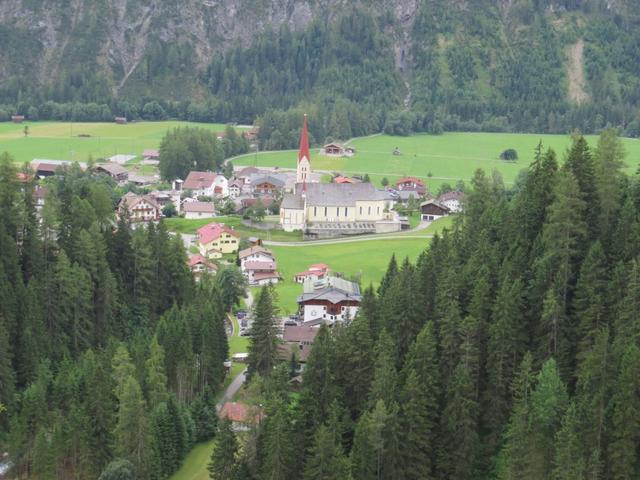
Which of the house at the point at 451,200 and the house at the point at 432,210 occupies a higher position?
the house at the point at 451,200

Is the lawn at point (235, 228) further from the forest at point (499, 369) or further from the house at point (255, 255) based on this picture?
the forest at point (499, 369)

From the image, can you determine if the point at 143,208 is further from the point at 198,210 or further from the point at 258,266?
the point at 258,266

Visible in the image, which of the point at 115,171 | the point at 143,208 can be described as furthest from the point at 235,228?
the point at 115,171

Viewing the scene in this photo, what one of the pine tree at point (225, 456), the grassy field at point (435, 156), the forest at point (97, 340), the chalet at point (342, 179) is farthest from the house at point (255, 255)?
the grassy field at point (435, 156)

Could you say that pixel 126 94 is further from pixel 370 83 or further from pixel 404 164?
pixel 404 164

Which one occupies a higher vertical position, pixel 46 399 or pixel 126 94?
pixel 126 94

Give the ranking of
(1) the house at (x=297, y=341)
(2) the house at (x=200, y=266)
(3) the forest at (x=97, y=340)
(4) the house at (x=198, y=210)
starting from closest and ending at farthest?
(3) the forest at (x=97, y=340)
(1) the house at (x=297, y=341)
(2) the house at (x=200, y=266)
(4) the house at (x=198, y=210)

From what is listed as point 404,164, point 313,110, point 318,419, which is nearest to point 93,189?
point 318,419

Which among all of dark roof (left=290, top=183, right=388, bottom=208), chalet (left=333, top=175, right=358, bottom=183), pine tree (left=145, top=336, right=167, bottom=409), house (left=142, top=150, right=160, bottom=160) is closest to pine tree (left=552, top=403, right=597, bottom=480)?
pine tree (left=145, top=336, right=167, bottom=409)
